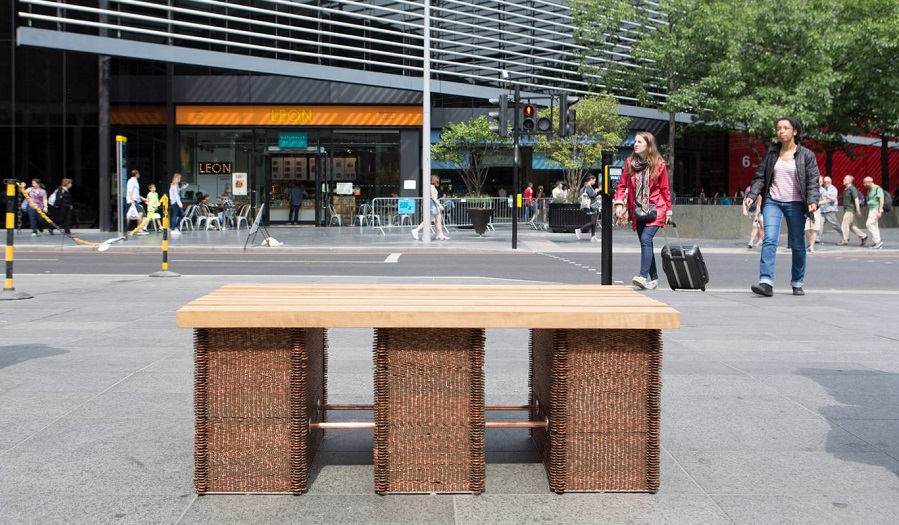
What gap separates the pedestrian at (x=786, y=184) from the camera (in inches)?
400

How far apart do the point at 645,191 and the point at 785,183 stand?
1.53 m

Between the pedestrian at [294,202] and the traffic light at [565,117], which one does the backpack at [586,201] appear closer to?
the traffic light at [565,117]

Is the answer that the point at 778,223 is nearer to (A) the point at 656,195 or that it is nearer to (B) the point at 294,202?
(A) the point at 656,195

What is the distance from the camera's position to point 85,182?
100 ft

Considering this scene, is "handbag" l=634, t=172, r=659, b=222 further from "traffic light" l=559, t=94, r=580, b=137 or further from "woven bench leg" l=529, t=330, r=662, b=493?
"traffic light" l=559, t=94, r=580, b=137

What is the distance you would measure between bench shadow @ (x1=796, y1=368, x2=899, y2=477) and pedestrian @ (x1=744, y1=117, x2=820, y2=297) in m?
4.12

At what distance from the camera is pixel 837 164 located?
166 ft

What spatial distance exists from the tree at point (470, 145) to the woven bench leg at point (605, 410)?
30307 mm

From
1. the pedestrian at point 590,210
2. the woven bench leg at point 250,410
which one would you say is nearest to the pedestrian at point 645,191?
the woven bench leg at point 250,410

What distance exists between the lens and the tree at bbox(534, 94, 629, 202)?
3400cm

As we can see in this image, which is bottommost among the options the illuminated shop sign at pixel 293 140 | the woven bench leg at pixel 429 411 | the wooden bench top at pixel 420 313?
the woven bench leg at pixel 429 411

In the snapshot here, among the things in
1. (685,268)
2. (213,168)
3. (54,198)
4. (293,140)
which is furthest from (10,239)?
(213,168)

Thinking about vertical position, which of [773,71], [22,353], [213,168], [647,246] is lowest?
[22,353]

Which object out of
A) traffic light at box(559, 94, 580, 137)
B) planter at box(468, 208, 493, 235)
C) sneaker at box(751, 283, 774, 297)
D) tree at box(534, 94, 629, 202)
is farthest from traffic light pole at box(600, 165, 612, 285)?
tree at box(534, 94, 629, 202)
